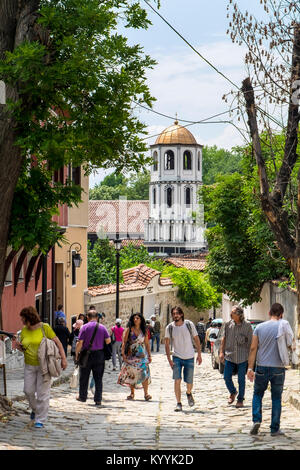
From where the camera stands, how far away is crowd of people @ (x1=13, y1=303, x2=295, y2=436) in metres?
8.49

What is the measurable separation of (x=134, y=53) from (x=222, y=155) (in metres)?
114

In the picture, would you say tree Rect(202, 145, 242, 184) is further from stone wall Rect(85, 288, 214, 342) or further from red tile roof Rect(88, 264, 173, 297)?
red tile roof Rect(88, 264, 173, 297)

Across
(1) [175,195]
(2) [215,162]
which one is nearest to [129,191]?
(2) [215,162]

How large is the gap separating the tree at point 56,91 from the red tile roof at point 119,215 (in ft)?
277

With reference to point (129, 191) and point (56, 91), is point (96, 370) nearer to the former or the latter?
point (56, 91)

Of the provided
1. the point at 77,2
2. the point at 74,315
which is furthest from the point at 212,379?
the point at 74,315

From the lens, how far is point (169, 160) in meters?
99.8

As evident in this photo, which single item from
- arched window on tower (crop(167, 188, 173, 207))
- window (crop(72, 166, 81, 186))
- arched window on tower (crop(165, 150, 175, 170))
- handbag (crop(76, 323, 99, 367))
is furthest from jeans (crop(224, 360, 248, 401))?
arched window on tower (crop(167, 188, 173, 207))

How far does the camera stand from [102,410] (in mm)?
11125

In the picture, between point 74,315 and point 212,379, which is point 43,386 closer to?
point 212,379

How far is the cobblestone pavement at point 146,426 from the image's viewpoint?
7848mm

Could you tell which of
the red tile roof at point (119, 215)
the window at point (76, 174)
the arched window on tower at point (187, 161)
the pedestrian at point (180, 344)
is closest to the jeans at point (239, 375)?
the pedestrian at point (180, 344)

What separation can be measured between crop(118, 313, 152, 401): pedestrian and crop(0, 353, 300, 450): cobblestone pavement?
39 cm

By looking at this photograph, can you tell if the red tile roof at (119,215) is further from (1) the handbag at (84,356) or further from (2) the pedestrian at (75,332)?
(1) the handbag at (84,356)
